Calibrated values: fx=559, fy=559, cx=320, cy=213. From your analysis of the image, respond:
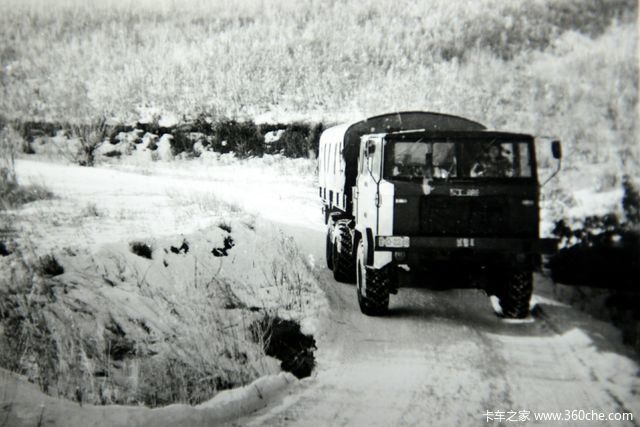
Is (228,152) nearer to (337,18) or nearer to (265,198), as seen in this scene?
(265,198)

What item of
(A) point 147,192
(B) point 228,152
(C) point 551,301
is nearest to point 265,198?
(B) point 228,152

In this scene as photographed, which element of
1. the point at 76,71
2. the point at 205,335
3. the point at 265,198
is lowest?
the point at 205,335

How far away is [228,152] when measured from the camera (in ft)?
16.2

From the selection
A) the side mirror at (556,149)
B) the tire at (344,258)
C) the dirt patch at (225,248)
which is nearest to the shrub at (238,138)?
the dirt patch at (225,248)

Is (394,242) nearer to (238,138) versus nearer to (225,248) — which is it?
(225,248)

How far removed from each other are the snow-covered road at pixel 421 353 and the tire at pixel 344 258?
20 cm

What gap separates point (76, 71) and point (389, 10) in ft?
9.37

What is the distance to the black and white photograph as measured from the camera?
3.69 meters

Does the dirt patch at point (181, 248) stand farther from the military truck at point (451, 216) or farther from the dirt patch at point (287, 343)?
the military truck at point (451, 216)

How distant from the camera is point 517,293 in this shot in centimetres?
492

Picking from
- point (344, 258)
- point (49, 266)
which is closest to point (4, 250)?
point (49, 266)

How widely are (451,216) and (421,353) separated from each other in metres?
1.16

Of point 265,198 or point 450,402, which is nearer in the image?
point 450,402

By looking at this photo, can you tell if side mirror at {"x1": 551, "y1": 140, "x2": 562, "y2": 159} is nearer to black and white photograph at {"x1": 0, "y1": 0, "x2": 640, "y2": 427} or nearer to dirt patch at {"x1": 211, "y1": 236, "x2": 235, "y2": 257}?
black and white photograph at {"x1": 0, "y1": 0, "x2": 640, "y2": 427}
